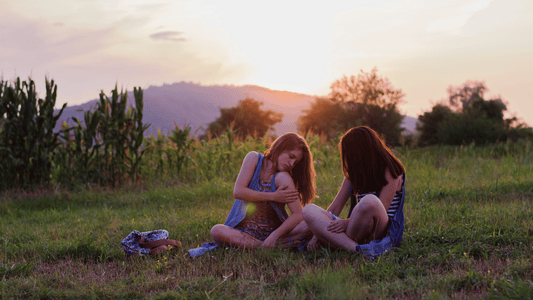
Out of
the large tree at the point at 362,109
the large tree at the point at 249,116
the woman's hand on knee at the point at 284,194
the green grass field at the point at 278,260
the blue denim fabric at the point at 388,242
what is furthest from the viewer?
the large tree at the point at 249,116

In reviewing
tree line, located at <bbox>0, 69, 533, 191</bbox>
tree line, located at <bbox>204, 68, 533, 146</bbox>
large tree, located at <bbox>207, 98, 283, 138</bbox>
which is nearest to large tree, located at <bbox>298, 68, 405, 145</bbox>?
tree line, located at <bbox>204, 68, 533, 146</bbox>

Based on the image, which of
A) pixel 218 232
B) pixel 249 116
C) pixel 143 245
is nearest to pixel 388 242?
pixel 218 232

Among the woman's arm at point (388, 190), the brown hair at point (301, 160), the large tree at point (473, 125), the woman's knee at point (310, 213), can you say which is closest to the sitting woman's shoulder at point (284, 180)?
the brown hair at point (301, 160)

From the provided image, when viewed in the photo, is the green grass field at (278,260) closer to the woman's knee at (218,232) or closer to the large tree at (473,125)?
the woman's knee at (218,232)

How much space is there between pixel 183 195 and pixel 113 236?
7.82ft

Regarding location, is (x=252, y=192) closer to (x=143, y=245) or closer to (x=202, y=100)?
(x=143, y=245)

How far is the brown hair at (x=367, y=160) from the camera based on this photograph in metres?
3.60

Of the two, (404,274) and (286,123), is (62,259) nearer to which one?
(404,274)

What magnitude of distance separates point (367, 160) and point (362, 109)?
38029mm

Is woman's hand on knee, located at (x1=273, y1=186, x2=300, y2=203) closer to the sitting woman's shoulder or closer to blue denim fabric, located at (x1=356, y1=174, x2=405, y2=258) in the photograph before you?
the sitting woman's shoulder

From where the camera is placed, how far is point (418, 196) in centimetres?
615

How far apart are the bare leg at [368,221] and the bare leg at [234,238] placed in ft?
3.22

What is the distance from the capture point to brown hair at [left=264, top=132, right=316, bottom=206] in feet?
12.7

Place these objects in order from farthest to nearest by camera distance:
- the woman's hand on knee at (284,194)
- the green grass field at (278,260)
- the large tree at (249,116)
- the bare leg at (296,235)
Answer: the large tree at (249,116) < the bare leg at (296,235) < the woman's hand on knee at (284,194) < the green grass field at (278,260)
